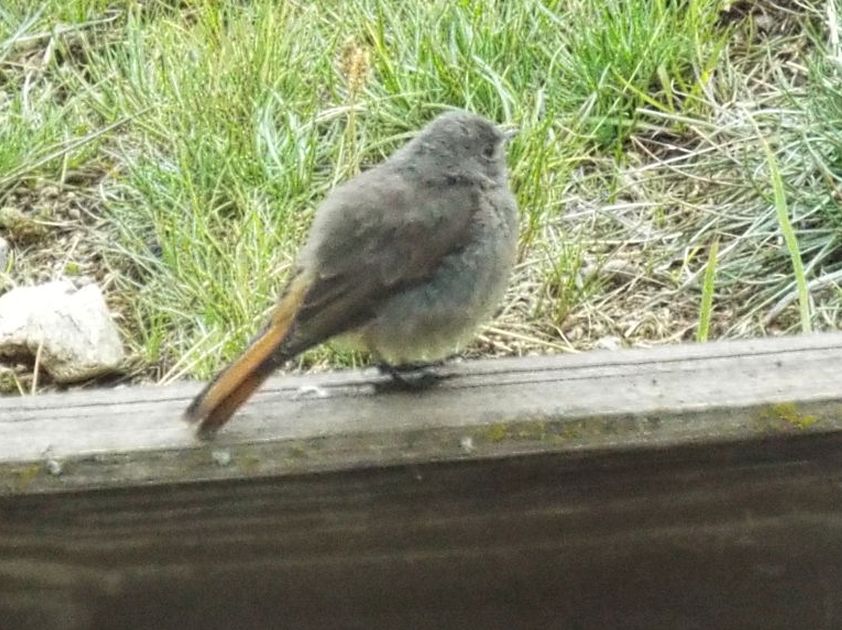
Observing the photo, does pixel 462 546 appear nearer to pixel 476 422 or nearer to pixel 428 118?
pixel 476 422

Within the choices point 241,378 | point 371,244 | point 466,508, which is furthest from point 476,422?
point 371,244

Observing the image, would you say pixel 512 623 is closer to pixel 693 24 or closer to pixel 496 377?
pixel 496 377

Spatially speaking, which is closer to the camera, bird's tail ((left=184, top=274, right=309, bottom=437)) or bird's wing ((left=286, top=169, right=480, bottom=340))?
bird's tail ((left=184, top=274, right=309, bottom=437))

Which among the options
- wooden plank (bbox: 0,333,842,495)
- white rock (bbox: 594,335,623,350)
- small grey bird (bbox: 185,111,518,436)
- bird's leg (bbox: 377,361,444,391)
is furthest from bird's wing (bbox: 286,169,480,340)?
white rock (bbox: 594,335,623,350)

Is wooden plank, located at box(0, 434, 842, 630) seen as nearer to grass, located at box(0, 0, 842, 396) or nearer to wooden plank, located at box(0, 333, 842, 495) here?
wooden plank, located at box(0, 333, 842, 495)

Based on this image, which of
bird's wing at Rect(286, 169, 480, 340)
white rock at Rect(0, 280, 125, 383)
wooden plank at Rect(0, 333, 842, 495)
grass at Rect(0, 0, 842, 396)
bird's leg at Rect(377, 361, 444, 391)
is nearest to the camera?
wooden plank at Rect(0, 333, 842, 495)

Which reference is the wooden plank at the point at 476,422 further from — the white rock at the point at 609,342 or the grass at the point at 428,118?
the white rock at the point at 609,342

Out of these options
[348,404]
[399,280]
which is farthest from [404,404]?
[399,280]
